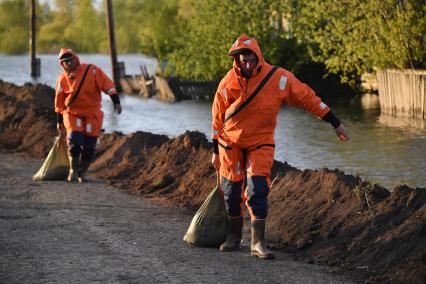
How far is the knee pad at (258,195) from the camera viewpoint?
949 cm

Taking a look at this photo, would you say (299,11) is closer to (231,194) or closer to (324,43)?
(324,43)

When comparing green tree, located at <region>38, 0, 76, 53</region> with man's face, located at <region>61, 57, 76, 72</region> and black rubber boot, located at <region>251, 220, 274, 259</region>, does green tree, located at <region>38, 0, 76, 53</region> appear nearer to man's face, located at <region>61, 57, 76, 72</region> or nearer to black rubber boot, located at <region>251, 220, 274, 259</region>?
man's face, located at <region>61, 57, 76, 72</region>

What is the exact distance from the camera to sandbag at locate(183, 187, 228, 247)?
393 inches

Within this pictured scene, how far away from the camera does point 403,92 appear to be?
29.4 meters

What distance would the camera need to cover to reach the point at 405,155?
65.2 ft

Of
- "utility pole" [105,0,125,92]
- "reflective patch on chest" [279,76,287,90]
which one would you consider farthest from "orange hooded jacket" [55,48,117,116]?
"utility pole" [105,0,125,92]

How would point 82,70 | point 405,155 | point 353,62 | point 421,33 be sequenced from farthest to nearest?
point 353,62 < point 421,33 < point 405,155 < point 82,70

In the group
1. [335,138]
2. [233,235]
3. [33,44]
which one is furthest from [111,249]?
[33,44]

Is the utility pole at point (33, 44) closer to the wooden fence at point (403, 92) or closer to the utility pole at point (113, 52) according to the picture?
the utility pole at point (113, 52)

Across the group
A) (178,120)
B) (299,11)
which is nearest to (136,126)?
(178,120)

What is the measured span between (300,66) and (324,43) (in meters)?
8.97

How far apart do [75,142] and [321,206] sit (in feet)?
18.1

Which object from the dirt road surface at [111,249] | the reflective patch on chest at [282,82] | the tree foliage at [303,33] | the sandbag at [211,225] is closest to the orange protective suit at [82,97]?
the dirt road surface at [111,249]

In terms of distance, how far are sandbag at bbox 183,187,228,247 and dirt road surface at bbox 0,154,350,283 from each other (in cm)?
10
